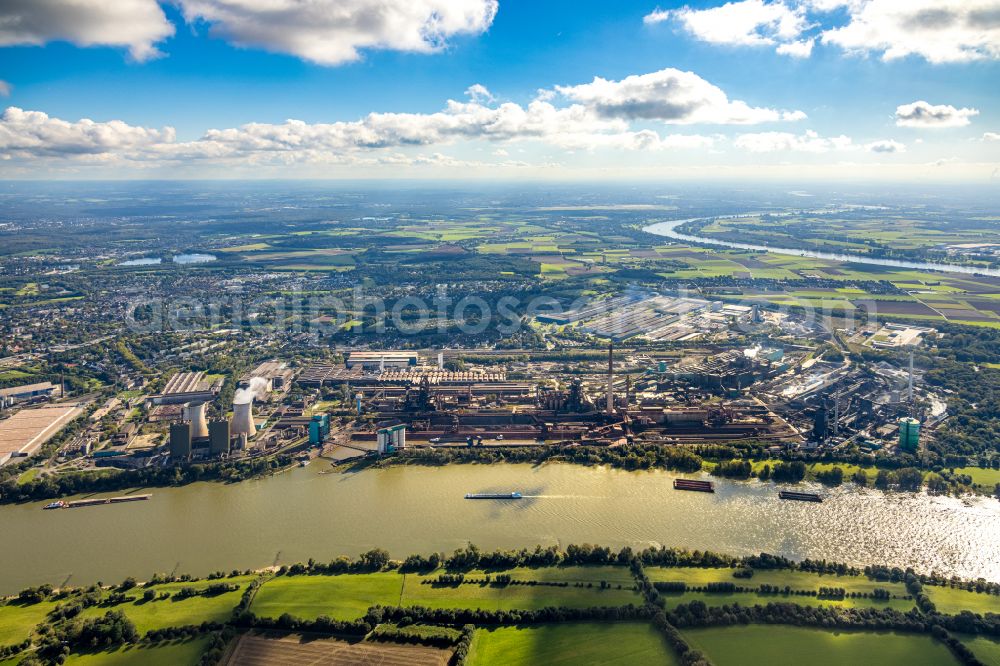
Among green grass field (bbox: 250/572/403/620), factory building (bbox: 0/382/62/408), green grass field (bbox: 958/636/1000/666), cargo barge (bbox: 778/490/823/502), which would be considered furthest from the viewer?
factory building (bbox: 0/382/62/408)

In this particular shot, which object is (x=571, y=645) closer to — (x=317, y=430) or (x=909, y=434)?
(x=317, y=430)

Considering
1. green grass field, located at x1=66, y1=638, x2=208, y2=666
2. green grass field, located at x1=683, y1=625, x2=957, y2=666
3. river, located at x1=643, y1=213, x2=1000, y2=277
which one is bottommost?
green grass field, located at x1=66, y1=638, x2=208, y2=666

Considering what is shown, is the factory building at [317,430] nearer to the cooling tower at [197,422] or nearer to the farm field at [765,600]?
the cooling tower at [197,422]

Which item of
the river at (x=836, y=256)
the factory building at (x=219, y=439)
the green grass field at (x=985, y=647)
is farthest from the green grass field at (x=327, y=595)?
the river at (x=836, y=256)

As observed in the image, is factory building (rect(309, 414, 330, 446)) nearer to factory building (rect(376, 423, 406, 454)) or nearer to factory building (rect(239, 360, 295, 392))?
factory building (rect(376, 423, 406, 454))

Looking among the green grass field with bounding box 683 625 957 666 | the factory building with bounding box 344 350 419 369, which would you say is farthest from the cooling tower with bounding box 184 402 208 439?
the green grass field with bounding box 683 625 957 666

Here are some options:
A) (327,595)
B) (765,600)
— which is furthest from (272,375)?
(765,600)

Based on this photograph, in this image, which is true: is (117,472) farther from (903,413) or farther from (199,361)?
(903,413)
